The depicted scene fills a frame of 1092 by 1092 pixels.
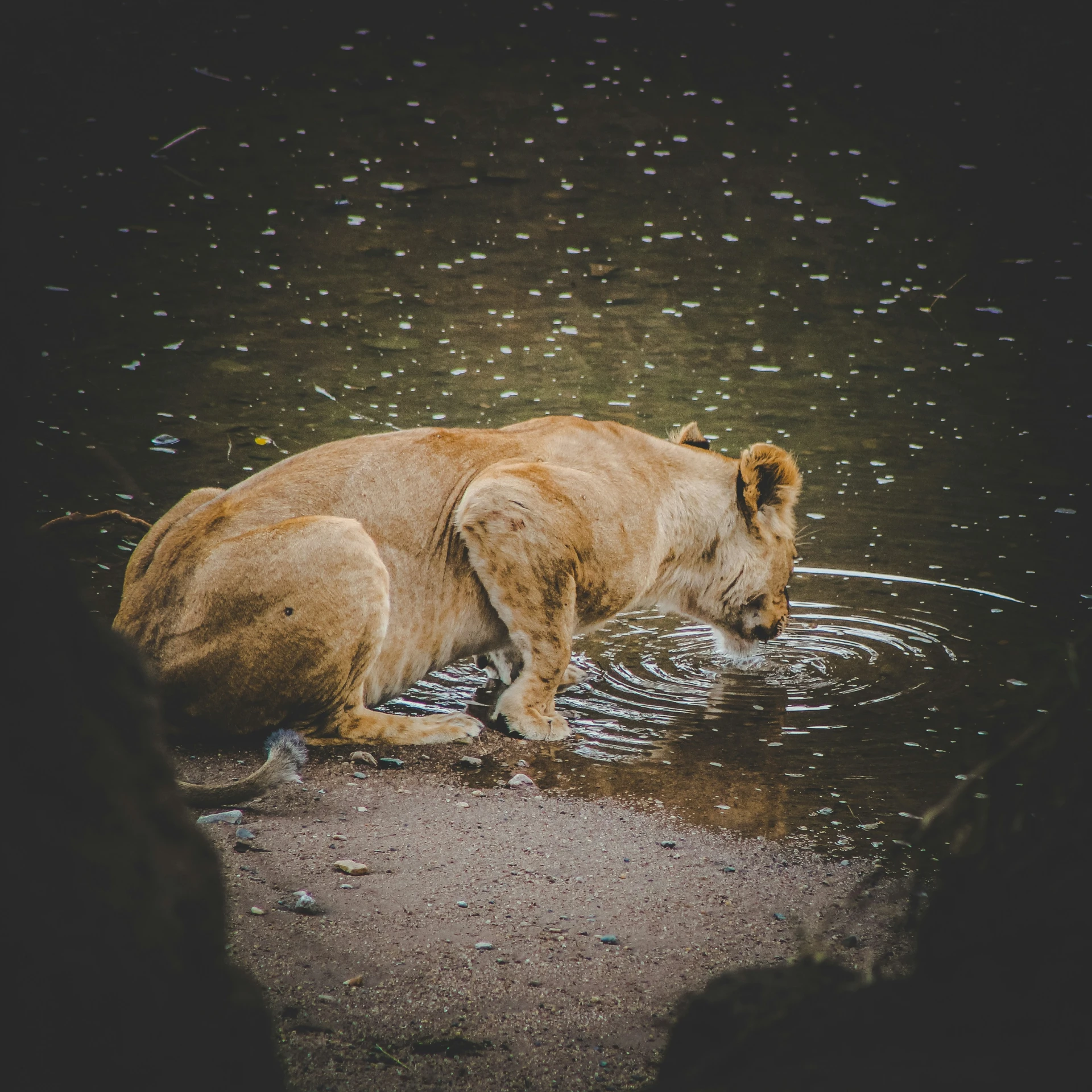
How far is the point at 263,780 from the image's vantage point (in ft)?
11.9

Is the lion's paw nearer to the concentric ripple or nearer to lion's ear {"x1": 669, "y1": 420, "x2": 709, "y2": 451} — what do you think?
the concentric ripple

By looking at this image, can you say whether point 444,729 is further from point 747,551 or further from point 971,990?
point 971,990

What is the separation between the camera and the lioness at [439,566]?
4.08m

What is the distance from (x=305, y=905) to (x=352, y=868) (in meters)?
0.29

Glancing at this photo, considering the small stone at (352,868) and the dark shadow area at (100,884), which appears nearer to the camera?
the dark shadow area at (100,884)

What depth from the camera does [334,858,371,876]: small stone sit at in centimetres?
338

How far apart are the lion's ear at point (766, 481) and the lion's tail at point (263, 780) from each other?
244 centimetres

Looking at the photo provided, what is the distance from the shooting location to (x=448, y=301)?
1111 centimetres

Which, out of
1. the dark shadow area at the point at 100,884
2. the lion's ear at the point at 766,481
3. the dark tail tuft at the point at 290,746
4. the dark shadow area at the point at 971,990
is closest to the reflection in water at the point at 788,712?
the lion's ear at the point at 766,481

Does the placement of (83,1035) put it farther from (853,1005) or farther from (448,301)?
(448,301)

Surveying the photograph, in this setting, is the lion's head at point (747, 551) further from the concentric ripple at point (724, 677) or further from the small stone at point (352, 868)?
the small stone at point (352, 868)

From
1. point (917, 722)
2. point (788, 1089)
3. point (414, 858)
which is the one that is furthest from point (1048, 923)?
point (917, 722)

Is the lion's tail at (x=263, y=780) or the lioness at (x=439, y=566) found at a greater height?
Result: the lioness at (x=439, y=566)

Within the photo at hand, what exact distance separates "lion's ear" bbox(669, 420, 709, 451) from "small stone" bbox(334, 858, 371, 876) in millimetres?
2917
